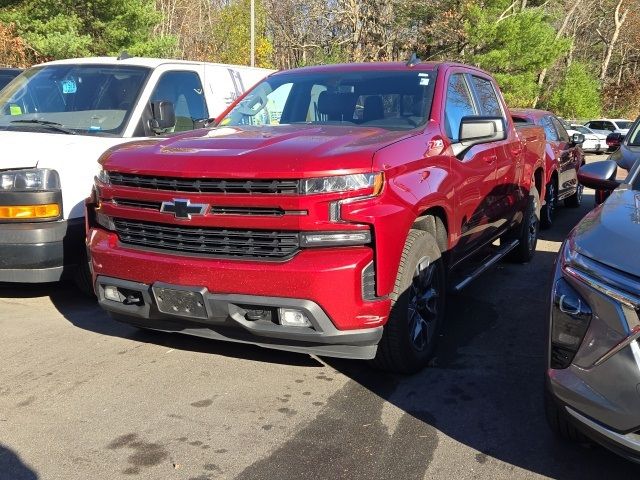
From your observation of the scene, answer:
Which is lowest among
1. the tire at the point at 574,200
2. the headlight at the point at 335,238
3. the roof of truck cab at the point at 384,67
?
the tire at the point at 574,200

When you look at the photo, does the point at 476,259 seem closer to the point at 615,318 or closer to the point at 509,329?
the point at 509,329

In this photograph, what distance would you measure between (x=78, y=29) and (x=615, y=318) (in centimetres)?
2183

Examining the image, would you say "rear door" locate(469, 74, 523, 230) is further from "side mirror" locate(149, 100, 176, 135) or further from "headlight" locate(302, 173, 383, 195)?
"side mirror" locate(149, 100, 176, 135)

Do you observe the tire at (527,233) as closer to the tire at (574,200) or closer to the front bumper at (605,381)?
the front bumper at (605,381)

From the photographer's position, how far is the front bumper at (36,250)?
4867 mm

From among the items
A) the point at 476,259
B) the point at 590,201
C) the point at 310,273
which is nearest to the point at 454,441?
the point at 310,273

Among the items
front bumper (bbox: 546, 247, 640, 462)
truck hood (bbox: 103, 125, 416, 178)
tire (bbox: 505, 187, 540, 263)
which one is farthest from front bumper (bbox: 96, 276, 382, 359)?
tire (bbox: 505, 187, 540, 263)

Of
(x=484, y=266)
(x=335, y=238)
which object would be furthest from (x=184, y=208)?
(x=484, y=266)

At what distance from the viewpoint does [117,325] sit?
5.08m

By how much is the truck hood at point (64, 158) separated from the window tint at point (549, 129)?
7404 mm

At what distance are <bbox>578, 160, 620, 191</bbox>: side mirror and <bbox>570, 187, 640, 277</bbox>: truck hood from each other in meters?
0.95

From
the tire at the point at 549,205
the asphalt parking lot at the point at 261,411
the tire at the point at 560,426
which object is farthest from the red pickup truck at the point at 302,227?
the tire at the point at 549,205

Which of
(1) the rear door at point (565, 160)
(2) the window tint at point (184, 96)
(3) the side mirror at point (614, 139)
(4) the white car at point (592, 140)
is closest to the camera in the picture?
(2) the window tint at point (184, 96)

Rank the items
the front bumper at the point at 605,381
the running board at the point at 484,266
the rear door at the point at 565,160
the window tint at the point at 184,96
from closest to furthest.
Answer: the front bumper at the point at 605,381, the running board at the point at 484,266, the window tint at the point at 184,96, the rear door at the point at 565,160
